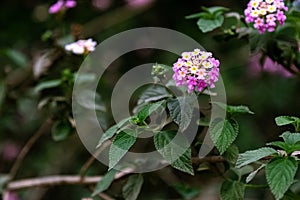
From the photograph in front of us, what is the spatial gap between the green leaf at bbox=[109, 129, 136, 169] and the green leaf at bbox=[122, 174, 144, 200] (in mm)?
168

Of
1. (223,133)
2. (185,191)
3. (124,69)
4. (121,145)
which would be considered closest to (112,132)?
(121,145)

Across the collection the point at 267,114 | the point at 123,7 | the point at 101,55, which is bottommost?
the point at 267,114

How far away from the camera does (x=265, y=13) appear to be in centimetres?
79

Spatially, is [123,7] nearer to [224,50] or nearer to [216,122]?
[224,50]

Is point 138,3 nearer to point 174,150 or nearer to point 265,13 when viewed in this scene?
point 265,13

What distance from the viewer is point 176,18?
5.69 feet

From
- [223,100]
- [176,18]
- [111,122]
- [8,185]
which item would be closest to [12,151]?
[111,122]

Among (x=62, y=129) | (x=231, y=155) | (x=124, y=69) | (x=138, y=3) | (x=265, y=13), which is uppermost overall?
(x=265, y=13)

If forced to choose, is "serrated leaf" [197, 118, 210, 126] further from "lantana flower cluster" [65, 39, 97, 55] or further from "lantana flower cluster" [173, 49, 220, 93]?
"lantana flower cluster" [65, 39, 97, 55]

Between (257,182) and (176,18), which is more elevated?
(176,18)

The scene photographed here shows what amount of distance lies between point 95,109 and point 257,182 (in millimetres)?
716

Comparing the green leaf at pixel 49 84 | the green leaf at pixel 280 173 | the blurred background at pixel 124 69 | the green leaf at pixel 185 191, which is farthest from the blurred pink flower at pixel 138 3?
the green leaf at pixel 280 173

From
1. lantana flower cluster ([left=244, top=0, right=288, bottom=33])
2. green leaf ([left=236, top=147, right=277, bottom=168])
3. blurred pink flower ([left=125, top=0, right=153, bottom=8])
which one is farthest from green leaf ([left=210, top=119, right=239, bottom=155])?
blurred pink flower ([left=125, top=0, right=153, bottom=8])

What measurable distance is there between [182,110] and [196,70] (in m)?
0.05
